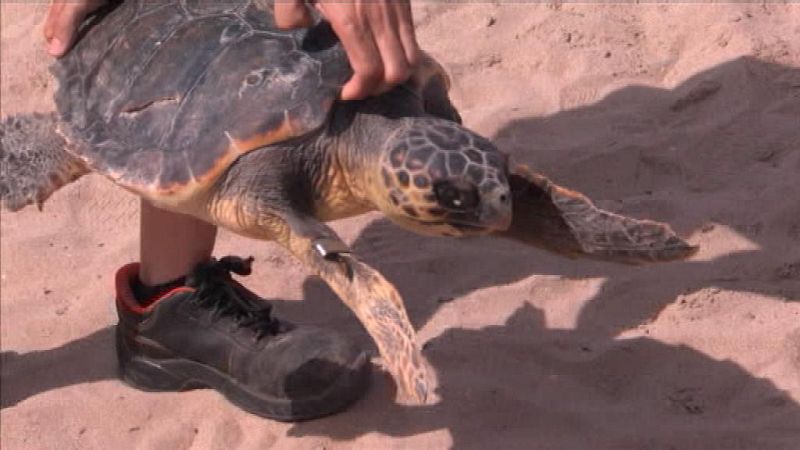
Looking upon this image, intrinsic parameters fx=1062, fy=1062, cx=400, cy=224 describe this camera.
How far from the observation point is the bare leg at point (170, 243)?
2.21 metres

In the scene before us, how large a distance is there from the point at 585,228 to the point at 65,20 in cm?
110

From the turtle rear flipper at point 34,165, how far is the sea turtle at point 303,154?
0.26 m

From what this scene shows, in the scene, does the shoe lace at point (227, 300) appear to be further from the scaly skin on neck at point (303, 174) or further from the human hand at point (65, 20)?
the human hand at point (65, 20)

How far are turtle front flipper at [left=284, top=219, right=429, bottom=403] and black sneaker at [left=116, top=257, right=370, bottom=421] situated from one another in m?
0.46

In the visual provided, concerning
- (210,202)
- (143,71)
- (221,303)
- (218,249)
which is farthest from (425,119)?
(218,249)

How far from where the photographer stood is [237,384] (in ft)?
7.22

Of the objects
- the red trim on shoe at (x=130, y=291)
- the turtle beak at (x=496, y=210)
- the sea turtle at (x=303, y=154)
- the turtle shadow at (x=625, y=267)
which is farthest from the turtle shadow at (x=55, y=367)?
the turtle beak at (x=496, y=210)

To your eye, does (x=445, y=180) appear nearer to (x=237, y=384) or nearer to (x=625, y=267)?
(x=237, y=384)

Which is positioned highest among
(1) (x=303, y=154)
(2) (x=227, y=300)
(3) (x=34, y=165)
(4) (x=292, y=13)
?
(4) (x=292, y=13)

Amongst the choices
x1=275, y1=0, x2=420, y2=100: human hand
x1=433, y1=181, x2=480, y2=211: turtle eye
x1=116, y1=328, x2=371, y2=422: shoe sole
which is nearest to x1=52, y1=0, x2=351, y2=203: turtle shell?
x1=275, y1=0, x2=420, y2=100: human hand

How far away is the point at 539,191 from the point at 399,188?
324 mm

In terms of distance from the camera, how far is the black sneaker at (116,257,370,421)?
2.13 meters

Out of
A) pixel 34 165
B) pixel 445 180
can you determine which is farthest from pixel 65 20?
pixel 445 180

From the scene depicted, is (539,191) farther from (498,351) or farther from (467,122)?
(467,122)
